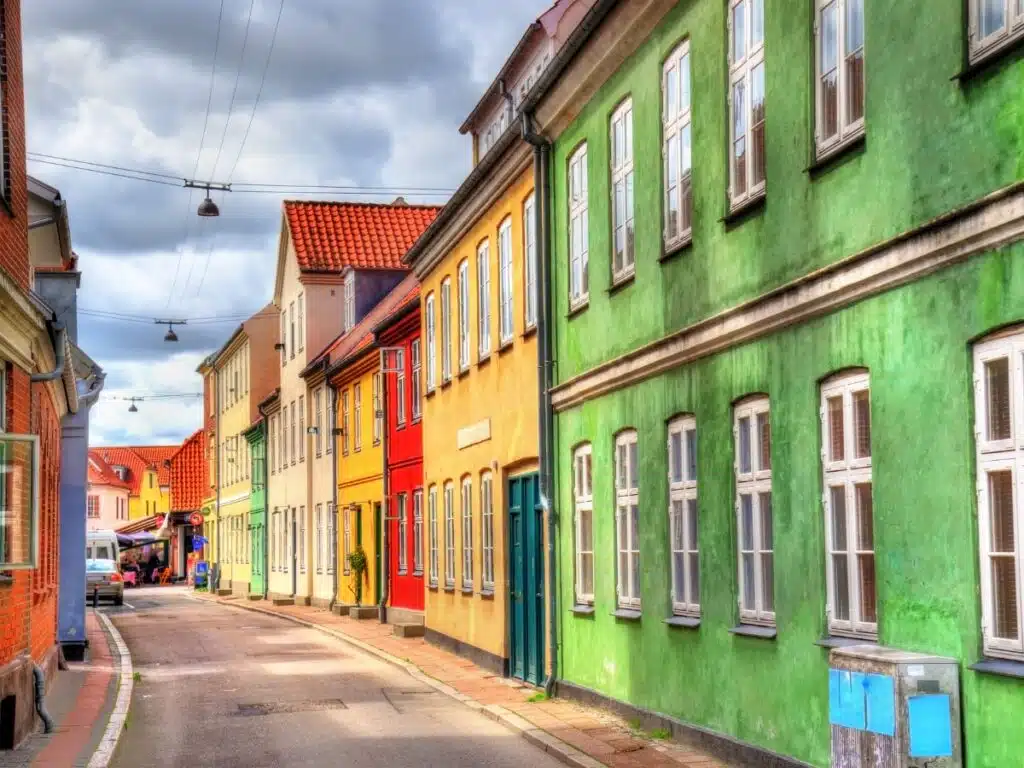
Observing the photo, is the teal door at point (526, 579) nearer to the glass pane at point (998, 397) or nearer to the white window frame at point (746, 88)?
the white window frame at point (746, 88)

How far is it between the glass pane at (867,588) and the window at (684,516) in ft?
10.6

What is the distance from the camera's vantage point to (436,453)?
88.3 feet

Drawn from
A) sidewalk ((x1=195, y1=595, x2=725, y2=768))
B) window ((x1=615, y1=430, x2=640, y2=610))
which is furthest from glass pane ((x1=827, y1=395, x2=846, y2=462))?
window ((x1=615, y1=430, x2=640, y2=610))

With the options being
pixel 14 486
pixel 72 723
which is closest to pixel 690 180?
pixel 14 486

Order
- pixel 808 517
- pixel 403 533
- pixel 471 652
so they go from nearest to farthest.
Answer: pixel 808 517 → pixel 471 652 → pixel 403 533

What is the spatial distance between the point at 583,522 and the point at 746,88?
6.51m

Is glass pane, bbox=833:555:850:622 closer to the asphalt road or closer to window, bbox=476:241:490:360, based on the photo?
the asphalt road

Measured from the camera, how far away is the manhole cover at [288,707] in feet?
58.7

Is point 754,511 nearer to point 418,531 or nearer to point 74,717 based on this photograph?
point 74,717

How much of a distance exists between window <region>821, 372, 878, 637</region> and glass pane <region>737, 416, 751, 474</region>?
1.54 m

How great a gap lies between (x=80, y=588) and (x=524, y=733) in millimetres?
12205

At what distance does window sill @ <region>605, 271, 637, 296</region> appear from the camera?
15.4 m

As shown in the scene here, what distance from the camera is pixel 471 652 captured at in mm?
23734

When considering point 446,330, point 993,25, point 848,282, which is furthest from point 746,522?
point 446,330
